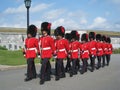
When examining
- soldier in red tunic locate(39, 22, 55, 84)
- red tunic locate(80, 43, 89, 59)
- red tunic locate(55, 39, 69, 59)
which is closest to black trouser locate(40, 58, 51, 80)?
soldier in red tunic locate(39, 22, 55, 84)

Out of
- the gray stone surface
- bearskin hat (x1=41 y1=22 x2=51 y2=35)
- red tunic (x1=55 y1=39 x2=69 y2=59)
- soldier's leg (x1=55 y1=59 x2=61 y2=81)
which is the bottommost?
the gray stone surface

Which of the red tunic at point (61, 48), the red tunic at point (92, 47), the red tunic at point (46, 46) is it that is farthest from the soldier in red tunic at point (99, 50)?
the red tunic at point (46, 46)

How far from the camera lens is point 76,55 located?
16453mm

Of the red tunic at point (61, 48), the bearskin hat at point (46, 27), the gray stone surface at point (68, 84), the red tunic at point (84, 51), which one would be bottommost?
the gray stone surface at point (68, 84)

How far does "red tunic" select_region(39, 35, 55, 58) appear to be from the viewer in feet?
44.9

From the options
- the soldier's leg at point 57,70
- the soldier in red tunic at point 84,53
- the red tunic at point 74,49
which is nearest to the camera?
the soldier's leg at point 57,70

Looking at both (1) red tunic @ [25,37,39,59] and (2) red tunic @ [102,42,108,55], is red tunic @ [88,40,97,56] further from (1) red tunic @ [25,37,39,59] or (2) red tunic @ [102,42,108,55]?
(1) red tunic @ [25,37,39,59]

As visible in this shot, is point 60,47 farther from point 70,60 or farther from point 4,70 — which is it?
point 4,70

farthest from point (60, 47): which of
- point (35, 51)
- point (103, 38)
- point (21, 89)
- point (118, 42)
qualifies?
point (118, 42)

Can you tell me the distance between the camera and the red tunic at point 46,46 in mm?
13688

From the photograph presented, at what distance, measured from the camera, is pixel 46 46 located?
1380 cm

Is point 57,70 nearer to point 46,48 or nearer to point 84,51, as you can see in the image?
point 46,48

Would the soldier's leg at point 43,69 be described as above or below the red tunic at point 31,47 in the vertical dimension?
below

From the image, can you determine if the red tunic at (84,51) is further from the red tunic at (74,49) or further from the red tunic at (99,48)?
the red tunic at (99,48)
